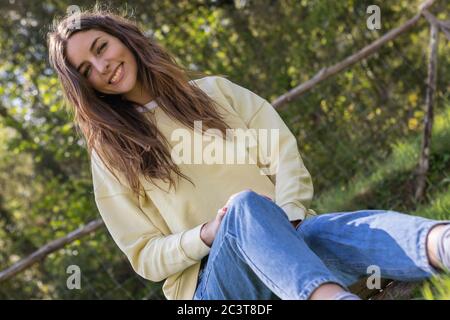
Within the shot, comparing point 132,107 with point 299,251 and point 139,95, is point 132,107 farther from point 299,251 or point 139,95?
point 299,251

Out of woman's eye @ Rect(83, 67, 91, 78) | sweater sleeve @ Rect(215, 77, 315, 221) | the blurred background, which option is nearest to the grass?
the blurred background

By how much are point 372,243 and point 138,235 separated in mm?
814

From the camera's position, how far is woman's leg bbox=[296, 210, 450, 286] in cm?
179

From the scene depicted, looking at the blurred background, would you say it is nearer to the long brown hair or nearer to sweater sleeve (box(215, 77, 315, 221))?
sweater sleeve (box(215, 77, 315, 221))

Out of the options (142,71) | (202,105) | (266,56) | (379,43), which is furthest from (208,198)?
(266,56)

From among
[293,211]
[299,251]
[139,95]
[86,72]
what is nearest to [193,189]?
[293,211]

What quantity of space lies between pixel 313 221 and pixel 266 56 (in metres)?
3.32

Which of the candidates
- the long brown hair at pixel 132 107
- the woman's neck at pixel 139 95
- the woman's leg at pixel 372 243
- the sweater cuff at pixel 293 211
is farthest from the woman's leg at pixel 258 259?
the woman's neck at pixel 139 95

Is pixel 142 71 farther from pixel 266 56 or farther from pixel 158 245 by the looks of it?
pixel 266 56

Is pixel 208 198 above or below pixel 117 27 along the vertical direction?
below

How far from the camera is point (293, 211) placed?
7.41 feet

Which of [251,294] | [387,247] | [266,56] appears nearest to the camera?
[387,247]

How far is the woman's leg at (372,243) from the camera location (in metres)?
1.79

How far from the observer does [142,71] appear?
258 cm
